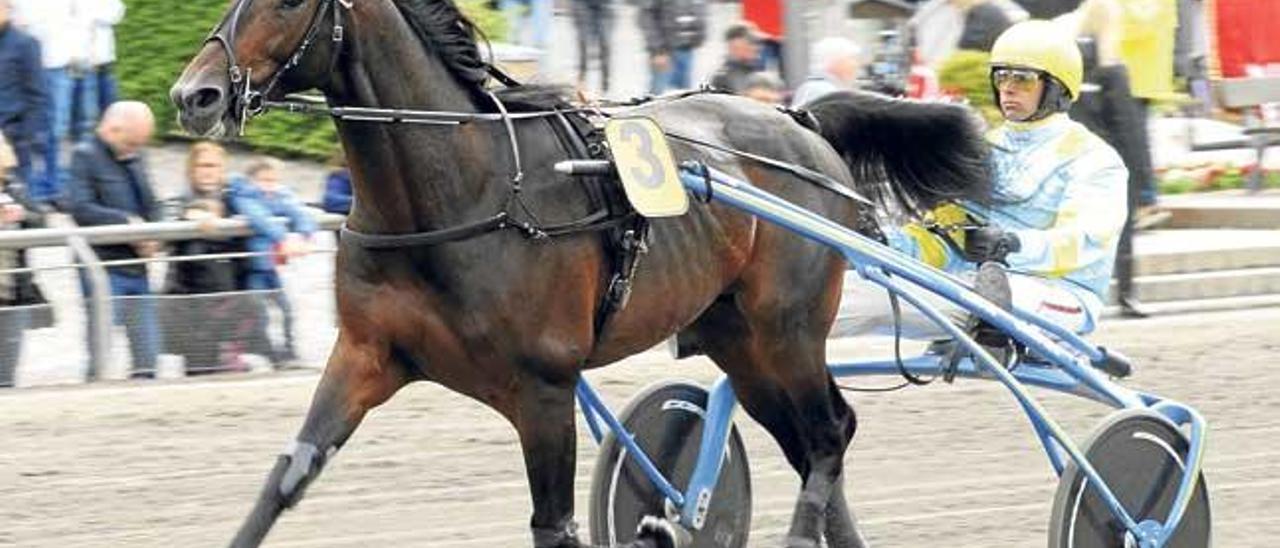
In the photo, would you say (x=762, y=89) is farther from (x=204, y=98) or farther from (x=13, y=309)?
(x=204, y=98)

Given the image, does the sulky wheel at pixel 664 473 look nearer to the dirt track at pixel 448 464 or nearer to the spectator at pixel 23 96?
the dirt track at pixel 448 464

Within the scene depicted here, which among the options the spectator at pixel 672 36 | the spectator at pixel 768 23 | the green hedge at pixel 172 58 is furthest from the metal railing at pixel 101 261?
the spectator at pixel 768 23

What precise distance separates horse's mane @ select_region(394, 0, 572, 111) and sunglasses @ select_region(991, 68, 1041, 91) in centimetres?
121

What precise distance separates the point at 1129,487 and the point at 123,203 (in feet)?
15.5

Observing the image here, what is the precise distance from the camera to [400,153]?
18.9 ft

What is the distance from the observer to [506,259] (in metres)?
5.78

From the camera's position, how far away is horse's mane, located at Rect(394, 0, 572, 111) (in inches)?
233

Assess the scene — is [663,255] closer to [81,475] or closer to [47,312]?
[81,475]

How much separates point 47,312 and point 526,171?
13.1 ft

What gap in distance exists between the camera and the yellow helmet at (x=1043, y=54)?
21.8 feet

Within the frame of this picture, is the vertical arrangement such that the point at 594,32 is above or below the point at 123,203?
below

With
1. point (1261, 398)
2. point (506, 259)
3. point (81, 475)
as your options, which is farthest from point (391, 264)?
point (1261, 398)

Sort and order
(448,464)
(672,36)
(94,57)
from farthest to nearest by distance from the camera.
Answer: (672,36) → (94,57) → (448,464)

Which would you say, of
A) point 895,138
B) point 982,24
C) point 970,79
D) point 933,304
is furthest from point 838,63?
point 933,304
